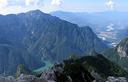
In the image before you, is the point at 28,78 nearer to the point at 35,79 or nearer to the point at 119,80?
the point at 35,79

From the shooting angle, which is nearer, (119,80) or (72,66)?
(119,80)

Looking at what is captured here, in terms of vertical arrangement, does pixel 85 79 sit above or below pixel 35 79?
below

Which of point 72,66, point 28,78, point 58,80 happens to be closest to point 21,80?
point 28,78

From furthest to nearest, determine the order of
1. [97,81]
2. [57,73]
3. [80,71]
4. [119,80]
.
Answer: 1. [80,71]
2. [57,73]
3. [97,81]
4. [119,80]

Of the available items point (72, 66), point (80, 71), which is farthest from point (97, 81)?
point (72, 66)

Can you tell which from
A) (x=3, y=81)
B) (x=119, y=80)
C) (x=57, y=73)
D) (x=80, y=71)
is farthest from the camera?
(x=80, y=71)

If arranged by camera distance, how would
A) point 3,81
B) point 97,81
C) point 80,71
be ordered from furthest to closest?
1. point 80,71
2. point 97,81
3. point 3,81

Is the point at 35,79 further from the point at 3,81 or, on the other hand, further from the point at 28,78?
the point at 3,81

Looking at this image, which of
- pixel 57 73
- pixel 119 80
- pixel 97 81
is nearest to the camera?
pixel 119 80

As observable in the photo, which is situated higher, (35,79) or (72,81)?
(35,79)
